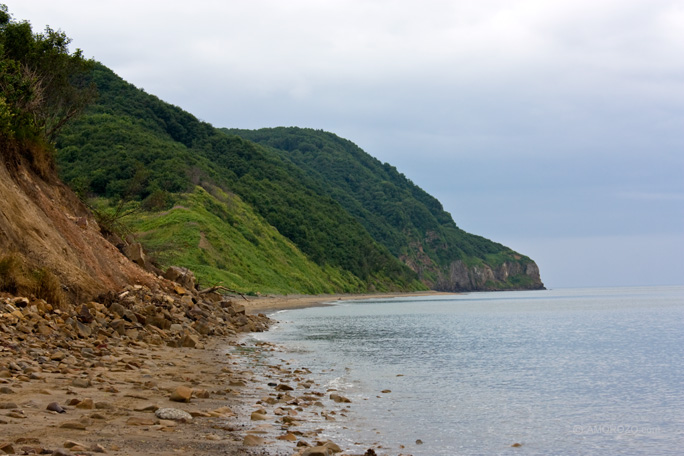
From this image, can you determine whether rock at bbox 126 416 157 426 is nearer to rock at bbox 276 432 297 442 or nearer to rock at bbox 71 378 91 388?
rock at bbox 276 432 297 442

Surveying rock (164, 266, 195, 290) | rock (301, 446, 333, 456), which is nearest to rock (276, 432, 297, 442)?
rock (301, 446, 333, 456)

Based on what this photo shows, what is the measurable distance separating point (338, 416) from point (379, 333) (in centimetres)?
2860

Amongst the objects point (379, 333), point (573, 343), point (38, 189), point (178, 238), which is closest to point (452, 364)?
point (573, 343)

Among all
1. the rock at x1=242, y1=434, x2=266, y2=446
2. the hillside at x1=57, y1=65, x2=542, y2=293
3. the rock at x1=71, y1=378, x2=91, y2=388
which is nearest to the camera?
the rock at x1=242, y1=434, x2=266, y2=446

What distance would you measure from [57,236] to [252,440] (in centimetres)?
1835

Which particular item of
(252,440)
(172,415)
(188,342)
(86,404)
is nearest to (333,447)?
(252,440)

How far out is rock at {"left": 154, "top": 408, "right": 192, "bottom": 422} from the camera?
419 inches

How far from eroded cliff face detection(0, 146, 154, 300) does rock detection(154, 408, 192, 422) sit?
41.8 ft

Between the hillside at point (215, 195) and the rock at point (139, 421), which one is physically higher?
the hillside at point (215, 195)

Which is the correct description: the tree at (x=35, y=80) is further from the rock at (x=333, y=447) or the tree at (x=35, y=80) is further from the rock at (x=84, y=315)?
the rock at (x=333, y=447)

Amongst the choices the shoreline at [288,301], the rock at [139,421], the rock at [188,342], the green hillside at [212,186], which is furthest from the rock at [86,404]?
the green hillside at [212,186]

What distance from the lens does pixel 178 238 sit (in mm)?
82188

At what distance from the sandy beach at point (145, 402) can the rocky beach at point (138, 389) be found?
0.08 feet

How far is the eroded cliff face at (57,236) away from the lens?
22188 mm
